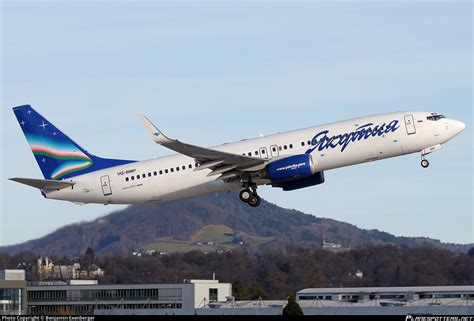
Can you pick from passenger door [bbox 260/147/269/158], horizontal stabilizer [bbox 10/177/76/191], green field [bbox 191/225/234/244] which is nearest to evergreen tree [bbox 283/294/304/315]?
passenger door [bbox 260/147/269/158]

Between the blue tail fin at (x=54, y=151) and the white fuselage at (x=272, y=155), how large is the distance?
1.11 meters

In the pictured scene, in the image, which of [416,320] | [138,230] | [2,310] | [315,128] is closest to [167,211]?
[138,230]

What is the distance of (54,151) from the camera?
6738cm

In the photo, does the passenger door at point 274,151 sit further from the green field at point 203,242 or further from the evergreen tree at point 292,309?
the green field at point 203,242

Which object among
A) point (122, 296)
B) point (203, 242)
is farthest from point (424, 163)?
point (203, 242)

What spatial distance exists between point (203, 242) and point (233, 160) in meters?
115

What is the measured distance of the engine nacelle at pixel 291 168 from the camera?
2394 inches

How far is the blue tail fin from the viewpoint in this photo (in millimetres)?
66500

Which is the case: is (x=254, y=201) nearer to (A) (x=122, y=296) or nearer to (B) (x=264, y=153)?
(B) (x=264, y=153)

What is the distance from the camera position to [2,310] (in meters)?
99.2

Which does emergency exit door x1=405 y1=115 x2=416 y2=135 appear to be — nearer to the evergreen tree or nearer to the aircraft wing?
the aircraft wing

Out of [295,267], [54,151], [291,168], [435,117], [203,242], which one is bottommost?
[291,168]

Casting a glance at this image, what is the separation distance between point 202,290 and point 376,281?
41.8 meters

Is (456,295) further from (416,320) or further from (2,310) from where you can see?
(416,320)
